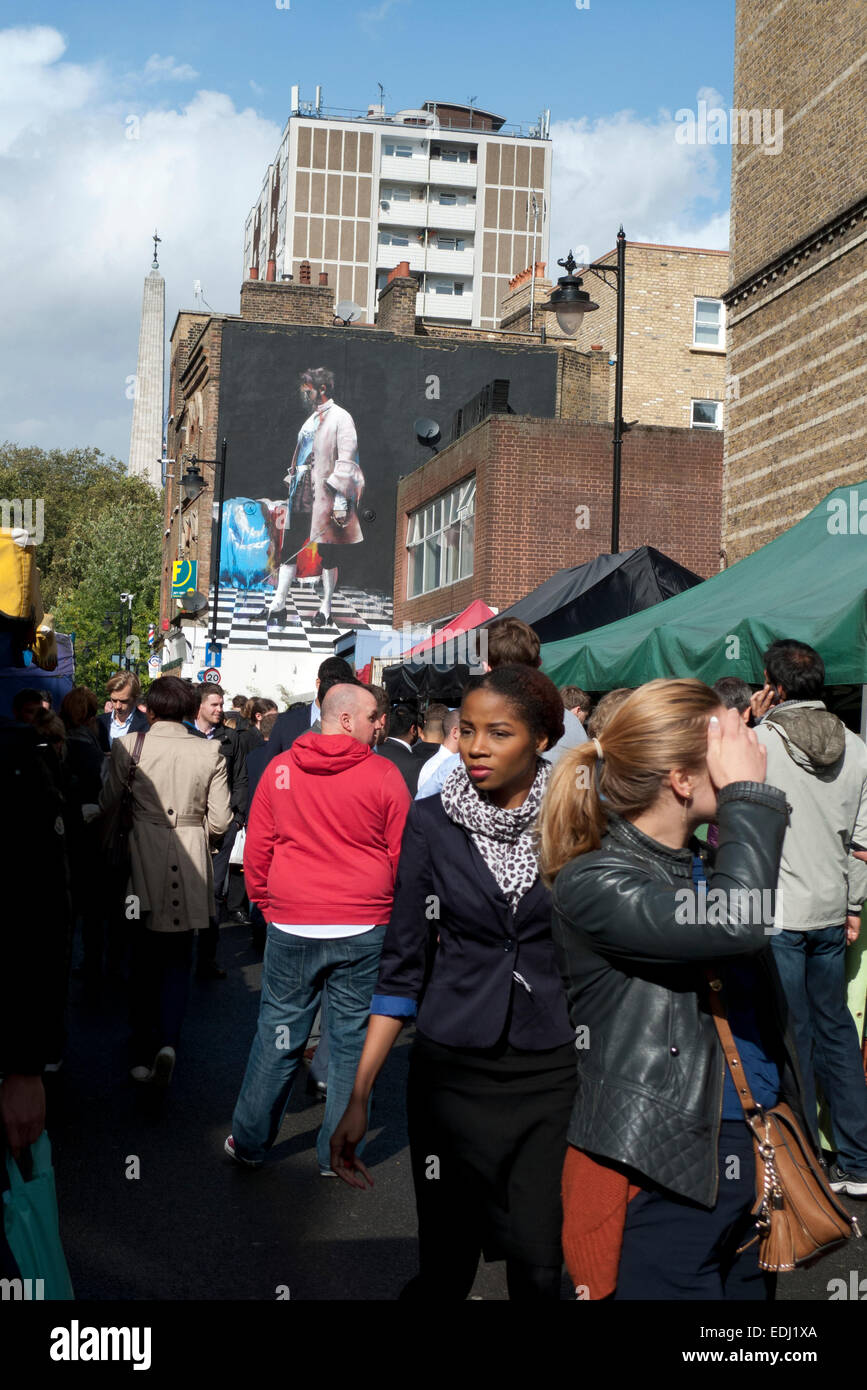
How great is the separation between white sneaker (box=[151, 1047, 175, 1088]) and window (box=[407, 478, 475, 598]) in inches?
913

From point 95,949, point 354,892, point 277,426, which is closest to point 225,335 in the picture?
point 277,426

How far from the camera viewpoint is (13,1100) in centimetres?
292

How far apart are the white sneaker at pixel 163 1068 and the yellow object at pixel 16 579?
3.10 m

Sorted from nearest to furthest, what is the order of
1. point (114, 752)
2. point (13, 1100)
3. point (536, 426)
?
1. point (13, 1100)
2. point (114, 752)
3. point (536, 426)

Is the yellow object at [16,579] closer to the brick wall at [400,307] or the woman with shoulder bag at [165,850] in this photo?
the woman with shoulder bag at [165,850]

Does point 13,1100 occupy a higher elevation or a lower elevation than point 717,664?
lower

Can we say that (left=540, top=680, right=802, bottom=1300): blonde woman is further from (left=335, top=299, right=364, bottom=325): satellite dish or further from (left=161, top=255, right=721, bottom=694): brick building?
(left=335, top=299, right=364, bottom=325): satellite dish

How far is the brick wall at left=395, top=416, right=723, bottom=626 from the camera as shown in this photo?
1120 inches

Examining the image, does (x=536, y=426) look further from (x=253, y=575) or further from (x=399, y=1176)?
(x=399, y=1176)

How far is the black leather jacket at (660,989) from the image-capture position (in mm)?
2693

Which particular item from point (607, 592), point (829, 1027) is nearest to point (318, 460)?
point (607, 592)

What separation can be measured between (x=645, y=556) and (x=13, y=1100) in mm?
14482

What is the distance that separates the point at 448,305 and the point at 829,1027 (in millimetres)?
77454

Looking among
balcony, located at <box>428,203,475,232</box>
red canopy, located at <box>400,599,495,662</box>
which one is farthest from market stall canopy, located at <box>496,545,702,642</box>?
balcony, located at <box>428,203,475,232</box>
